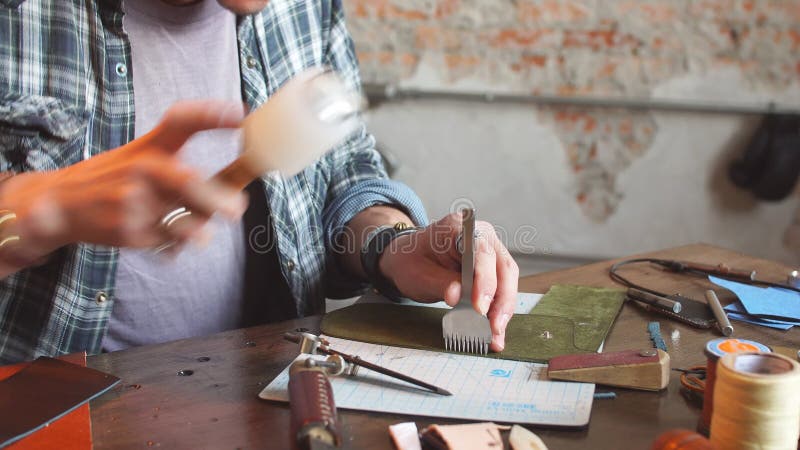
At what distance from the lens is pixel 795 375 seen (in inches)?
25.0

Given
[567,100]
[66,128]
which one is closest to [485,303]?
[66,128]

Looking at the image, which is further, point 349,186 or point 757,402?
point 349,186

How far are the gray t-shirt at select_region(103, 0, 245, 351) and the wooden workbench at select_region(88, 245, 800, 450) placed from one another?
220 millimetres

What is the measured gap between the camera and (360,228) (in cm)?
134

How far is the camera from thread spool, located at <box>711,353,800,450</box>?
25.1 inches

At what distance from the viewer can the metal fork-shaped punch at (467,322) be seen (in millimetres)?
968

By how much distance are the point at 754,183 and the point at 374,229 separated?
1.87m

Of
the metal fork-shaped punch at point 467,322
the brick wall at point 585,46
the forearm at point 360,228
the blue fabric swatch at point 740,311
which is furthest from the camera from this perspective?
the brick wall at point 585,46

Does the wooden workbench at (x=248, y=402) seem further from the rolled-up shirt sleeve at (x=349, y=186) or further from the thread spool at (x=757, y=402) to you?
the rolled-up shirt sleeve at (x=349, y=186)

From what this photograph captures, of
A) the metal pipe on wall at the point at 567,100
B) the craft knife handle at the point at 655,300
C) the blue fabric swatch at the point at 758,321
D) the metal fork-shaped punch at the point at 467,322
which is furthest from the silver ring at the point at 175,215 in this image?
the metal pipe on wall at the point at 567,100

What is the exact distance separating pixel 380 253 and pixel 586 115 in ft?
5.44

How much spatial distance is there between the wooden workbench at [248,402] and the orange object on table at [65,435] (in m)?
0.01

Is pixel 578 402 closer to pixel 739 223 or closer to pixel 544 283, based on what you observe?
pixel 544 283

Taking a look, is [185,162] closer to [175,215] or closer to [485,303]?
[175,215]
